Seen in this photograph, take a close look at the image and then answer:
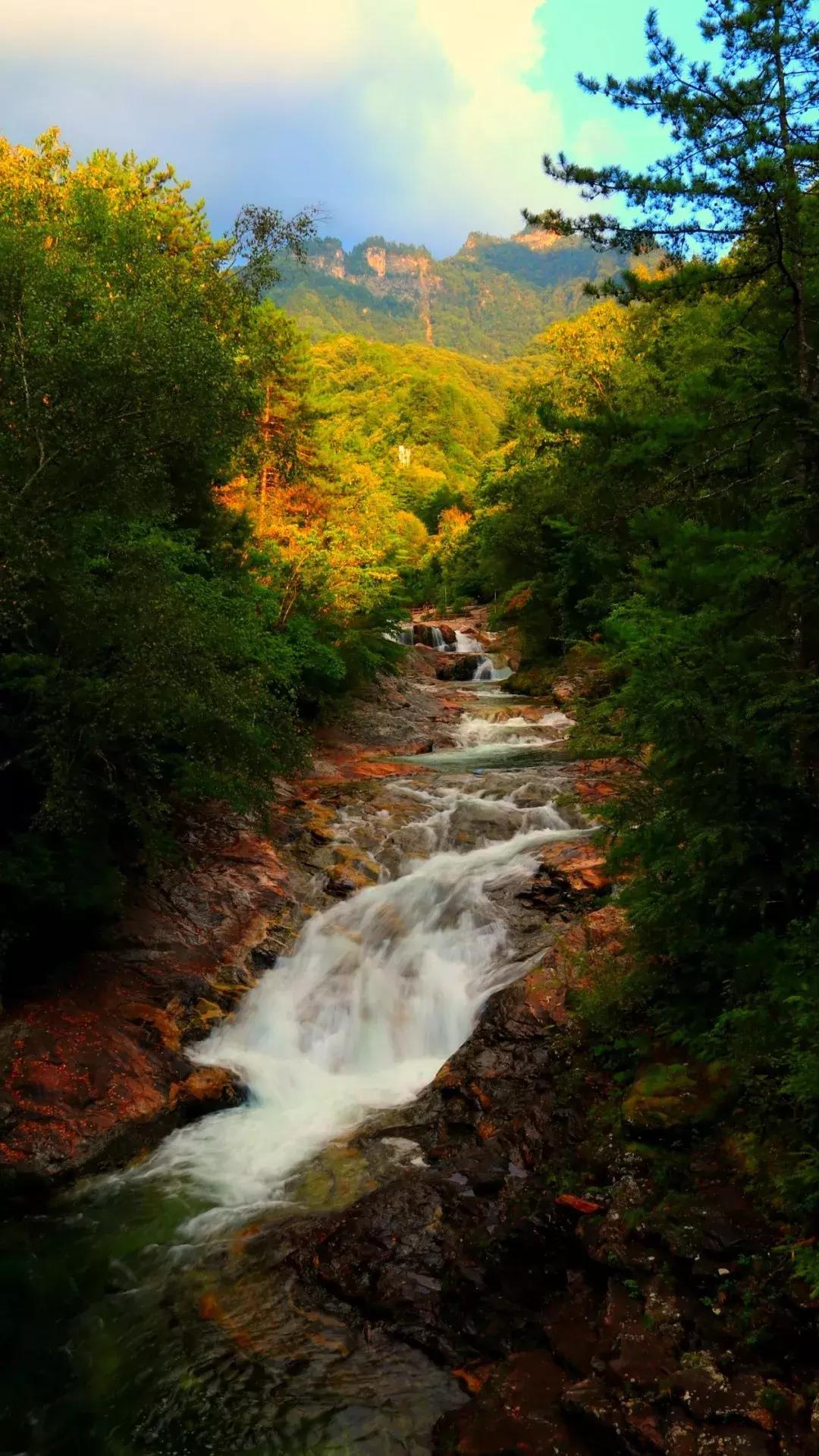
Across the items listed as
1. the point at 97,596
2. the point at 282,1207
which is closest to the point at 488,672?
the point at 97,596

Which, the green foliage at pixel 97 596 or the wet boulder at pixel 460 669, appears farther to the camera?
the wet boulder at pixel 460 669

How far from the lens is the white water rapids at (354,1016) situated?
332 inches

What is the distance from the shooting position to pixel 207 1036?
10.3 m

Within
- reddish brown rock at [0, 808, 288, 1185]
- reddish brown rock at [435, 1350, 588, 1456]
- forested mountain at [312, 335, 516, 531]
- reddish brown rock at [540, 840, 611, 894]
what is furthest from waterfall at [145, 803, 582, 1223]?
forested mountain at [312, 335, 516, 531]

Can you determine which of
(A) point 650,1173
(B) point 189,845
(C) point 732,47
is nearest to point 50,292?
(C) point 732,47

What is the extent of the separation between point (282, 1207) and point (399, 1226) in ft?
5.06

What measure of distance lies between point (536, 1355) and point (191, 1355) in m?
2.44

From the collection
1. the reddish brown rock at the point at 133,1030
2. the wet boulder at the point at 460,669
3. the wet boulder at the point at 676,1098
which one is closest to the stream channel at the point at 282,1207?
the reddish brown rock at the point at 133,1030

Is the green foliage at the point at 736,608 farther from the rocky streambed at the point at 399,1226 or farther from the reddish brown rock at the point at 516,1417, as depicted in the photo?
the reddish brown rock at the point at 516,1417

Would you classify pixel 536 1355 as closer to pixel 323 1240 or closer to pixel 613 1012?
pixel 323 1240

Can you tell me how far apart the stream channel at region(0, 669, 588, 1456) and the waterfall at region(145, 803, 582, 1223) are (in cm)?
3

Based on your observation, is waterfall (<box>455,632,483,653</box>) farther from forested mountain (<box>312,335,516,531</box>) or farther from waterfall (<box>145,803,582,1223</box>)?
waterfall (<box>145,803,582,1223</box>)

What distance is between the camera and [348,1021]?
10.9 meters

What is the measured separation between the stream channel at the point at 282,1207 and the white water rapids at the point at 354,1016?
28mm
